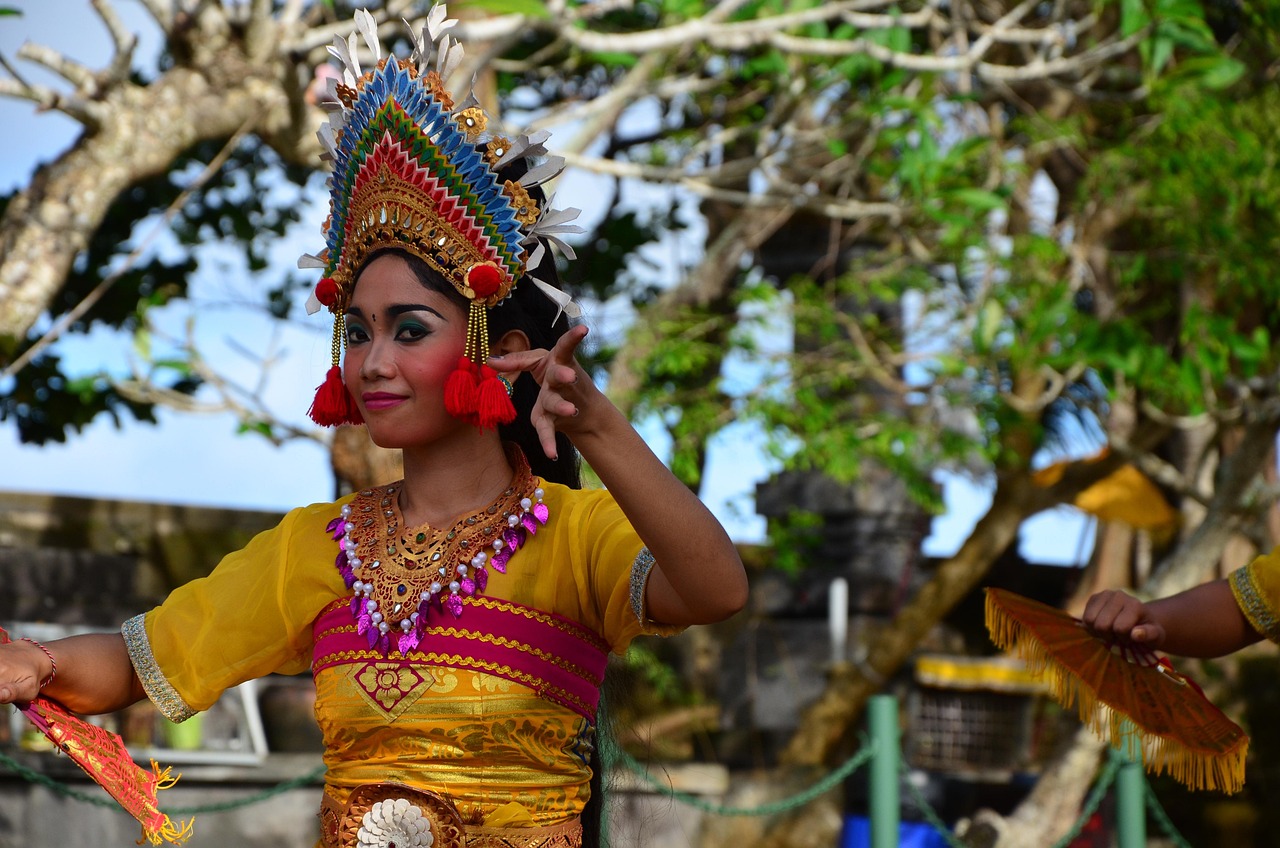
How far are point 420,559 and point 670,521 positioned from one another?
48 cm

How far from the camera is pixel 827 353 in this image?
6887 mm

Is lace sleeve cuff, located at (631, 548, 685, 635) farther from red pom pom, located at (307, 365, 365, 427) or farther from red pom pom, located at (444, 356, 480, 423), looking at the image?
red pom pom, located at (307, 365, 365, 427)

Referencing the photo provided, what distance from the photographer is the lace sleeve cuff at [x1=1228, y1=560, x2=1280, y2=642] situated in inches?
96.0

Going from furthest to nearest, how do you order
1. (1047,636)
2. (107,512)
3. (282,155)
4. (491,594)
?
(107,512) → (282,155) → (1047,636) → (491,594)

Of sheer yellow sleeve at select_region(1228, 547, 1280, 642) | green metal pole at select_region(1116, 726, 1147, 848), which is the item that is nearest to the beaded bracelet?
sheer yellow sleeve at select_region(1228, 547, 1280, 642)

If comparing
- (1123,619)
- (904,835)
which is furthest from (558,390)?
(904,835)

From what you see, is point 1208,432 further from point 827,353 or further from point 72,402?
point 72,402

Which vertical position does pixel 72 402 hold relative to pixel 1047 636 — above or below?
above

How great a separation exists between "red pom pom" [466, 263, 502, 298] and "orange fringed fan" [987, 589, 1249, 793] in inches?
41.7

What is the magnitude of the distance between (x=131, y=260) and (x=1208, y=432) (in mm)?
6089

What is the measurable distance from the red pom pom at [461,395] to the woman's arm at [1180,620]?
1055 millimetres

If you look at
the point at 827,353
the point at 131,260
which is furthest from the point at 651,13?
the point at 131,260

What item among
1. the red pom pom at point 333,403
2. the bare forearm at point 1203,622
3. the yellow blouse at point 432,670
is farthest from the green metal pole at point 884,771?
the red pom pom at point 333,403

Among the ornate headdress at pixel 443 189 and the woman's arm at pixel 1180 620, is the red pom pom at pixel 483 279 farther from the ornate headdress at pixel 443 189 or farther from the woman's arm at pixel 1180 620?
the woman's arm at pixel 1180 620
